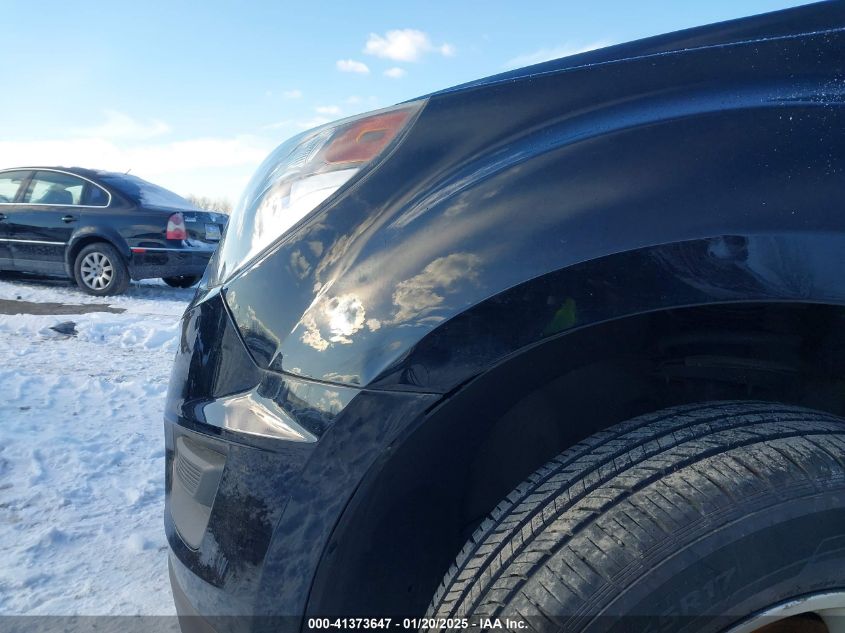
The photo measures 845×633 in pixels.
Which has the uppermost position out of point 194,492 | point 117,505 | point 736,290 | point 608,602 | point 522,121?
point 522,121

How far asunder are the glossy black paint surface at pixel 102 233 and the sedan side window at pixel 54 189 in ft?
0.21

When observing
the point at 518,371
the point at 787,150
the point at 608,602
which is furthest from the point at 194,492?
the point at 787,150

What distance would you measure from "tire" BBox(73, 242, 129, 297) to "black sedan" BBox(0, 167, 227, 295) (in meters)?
0.01

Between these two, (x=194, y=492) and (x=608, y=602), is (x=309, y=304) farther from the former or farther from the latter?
(x=608, y=602)

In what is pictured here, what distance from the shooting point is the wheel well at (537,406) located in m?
1.00

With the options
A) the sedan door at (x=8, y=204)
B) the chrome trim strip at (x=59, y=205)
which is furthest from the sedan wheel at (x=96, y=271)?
the sedan door at (x=8, y=204)

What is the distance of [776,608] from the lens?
0.86 meters

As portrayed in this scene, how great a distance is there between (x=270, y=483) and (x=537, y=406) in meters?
0.53

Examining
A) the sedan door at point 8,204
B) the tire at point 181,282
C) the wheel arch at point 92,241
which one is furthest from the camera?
the tire at point 181,282

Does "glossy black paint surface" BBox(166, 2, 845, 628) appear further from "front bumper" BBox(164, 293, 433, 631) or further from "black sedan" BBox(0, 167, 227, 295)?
"black sedan" BBox(0, 167, 227, 295)

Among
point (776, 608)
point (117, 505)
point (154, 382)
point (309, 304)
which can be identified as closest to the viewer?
point (776, 608)

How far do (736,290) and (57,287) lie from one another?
840 cm

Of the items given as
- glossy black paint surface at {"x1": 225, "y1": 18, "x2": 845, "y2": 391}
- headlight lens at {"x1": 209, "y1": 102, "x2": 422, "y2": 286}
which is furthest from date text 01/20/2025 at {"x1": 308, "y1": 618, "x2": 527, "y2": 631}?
headlight lens at {"x1": 209, "y1": 102, "x2": 422, "y2": 286}

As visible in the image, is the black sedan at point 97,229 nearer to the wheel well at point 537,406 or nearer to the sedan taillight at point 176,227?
the sedan taillight at point 176,227
